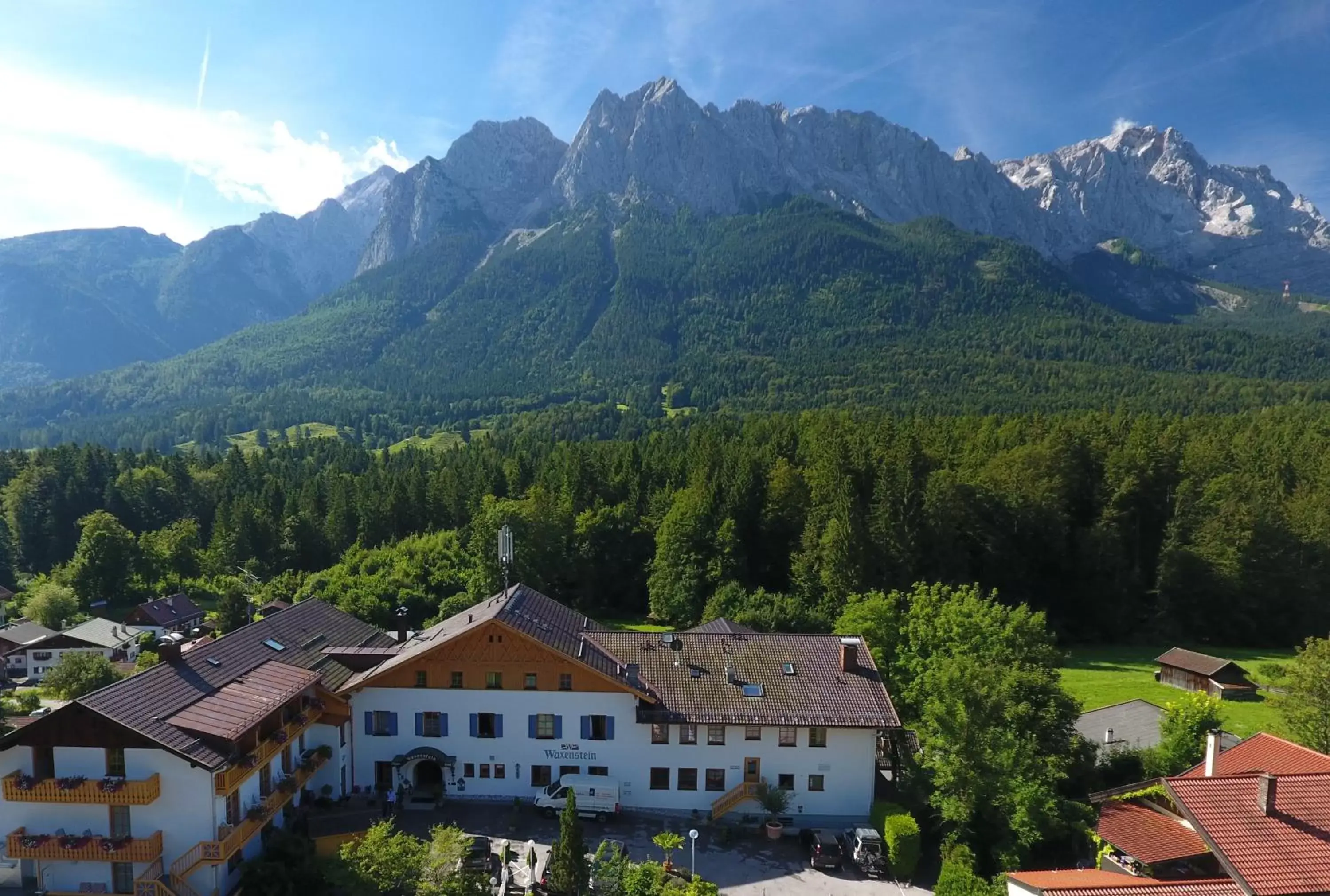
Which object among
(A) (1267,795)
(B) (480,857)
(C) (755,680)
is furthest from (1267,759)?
(B) (480,857)

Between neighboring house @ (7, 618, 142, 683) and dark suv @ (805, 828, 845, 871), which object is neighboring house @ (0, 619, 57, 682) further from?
dark suv @ (805, 828, 845, 871)

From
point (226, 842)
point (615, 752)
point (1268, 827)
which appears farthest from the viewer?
point (615, 752)

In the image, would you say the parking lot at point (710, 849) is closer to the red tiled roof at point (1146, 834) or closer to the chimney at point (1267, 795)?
the red tiled roof at point (1146, 834)

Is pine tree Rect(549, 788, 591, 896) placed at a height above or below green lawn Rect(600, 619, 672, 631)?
above

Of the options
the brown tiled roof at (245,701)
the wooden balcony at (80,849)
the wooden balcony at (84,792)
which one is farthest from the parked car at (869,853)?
the wooden balcony at (84,792)

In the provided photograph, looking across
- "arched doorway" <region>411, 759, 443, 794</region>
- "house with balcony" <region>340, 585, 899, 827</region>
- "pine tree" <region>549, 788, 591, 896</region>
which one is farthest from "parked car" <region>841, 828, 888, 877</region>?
"arched doorway" <region>411, 759, 443, 794</region>

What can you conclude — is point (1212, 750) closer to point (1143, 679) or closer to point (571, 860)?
point (571, 860)

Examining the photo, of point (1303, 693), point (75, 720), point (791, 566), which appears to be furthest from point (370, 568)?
Answer: point (1303, 693)
